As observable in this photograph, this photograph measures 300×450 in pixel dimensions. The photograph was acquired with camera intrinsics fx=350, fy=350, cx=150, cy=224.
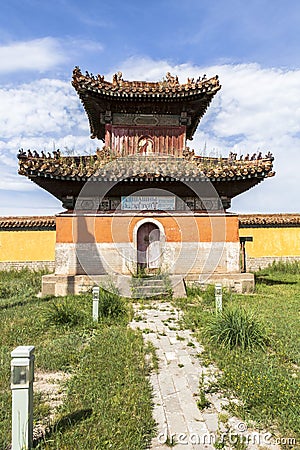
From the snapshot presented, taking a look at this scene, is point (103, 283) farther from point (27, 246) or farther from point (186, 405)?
point (27, 246)

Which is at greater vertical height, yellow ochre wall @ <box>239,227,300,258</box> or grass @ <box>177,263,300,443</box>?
yellow ochre wall @ <box>239,227,300,258</box>

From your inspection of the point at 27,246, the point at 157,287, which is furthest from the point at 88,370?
the point at 27,246

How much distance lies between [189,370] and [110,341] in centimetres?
160

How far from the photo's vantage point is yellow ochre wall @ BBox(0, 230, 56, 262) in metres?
17.7

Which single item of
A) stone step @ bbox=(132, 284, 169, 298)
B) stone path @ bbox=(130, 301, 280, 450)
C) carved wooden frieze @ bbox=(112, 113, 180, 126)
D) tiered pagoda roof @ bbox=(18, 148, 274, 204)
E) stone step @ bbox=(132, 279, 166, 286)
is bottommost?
stone path @ bbox=(130, 301, 280, 450)

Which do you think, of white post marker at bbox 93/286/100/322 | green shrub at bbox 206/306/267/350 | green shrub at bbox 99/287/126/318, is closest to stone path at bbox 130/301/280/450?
green shrub at bbox 206/306/267/350

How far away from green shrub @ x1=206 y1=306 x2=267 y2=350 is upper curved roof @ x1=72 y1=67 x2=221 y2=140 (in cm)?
841

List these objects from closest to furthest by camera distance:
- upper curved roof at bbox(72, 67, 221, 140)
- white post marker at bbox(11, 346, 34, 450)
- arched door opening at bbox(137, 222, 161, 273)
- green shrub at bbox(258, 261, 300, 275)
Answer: white post marker at bbox(11, 346, 34, 450) < upper curved roof at bbox(72, 67, 221, 140) < arched door opening at bbox(137, 222, 161, 273) < green shrub at bbox(258, 261, 300, 275)

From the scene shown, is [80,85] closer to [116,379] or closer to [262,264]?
[116,379]

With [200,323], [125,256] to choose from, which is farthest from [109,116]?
[200,323]

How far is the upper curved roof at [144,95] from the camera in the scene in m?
11.8

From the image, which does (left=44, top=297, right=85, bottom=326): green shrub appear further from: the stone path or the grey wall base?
the grey wall base

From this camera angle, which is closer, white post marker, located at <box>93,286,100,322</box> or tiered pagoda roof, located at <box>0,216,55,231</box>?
white post marker, located at <box>93,286,100,322</box>

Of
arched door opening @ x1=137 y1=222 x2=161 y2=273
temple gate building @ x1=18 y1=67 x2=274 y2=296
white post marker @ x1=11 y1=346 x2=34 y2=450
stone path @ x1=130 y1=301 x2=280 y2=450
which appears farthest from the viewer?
arched door opening @ x1=137 y1=222 x2=161 y2=273
